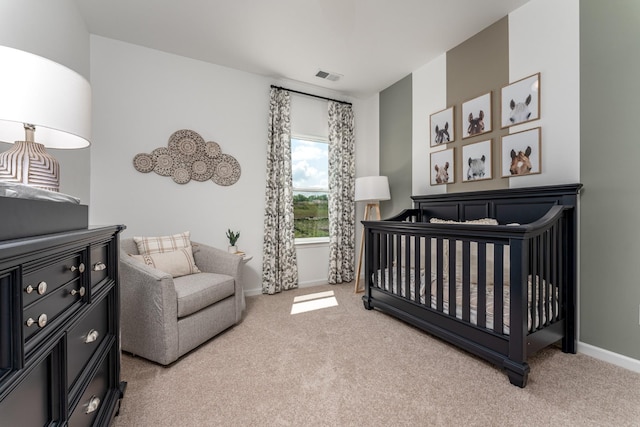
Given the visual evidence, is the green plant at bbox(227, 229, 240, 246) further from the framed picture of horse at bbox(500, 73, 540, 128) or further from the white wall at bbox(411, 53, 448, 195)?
the framed picture of horse at bbox(500, 73, 540, 128)

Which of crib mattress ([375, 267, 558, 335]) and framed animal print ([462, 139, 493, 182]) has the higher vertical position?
framed animal print ([462, 139, 493, 182])

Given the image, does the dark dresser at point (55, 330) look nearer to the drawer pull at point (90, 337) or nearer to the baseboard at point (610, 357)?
the drawer pull at point (90, 337)

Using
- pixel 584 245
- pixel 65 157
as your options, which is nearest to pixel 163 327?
pixel 65 157

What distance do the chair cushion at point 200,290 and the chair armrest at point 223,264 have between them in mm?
66

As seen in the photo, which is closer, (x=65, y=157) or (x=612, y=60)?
(x=612, y=60)

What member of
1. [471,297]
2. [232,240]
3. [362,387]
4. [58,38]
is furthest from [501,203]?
[58,38]

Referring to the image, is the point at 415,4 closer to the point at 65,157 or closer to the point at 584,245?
the point at 584,245

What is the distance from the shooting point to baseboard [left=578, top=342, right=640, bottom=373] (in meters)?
1.66

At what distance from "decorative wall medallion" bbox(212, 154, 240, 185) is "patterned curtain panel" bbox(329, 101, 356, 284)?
3.98 feet

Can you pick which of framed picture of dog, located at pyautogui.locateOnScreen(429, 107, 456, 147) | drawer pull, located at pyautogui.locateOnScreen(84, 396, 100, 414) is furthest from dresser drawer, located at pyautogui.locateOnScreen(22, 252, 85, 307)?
framed picture of dog, located at pyautogui.locateOnScreen(429, 107, 456, 147)

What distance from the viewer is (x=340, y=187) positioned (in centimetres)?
367

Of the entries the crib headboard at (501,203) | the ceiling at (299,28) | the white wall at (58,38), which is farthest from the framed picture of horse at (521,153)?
the white wall at (58,38)

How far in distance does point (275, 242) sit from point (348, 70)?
2.14 meters

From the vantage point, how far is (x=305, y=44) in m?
2.66
